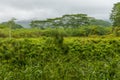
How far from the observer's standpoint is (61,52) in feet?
73.8

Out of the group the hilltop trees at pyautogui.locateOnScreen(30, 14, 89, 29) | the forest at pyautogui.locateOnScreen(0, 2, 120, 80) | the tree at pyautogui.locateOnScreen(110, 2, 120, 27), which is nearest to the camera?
the forest at pyautogui.locateOnScreen(0, 2, 120, 80)

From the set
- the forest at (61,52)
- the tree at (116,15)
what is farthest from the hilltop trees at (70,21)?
the tree at (116,15)

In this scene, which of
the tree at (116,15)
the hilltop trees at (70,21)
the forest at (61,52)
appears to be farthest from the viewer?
the hilltop trees at (70,21)

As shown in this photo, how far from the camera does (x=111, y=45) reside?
25.0 metres

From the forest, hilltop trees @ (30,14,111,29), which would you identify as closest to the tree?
the forest

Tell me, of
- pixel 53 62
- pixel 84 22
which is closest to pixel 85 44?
pixel 53 62

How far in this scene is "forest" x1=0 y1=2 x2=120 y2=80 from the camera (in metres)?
5.80

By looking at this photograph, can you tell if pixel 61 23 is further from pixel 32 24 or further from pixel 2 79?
pixel 2 79

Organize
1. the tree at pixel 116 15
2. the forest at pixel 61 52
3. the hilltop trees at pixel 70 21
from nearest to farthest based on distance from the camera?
the forest at pixel 61 52 < the tree at pixel 116 15 < the hilltop trees at pixel 70 21

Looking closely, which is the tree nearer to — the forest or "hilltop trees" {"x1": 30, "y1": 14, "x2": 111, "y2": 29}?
the forest

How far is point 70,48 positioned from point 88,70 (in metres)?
18.5

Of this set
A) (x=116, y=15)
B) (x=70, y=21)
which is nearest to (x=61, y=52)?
(x=116, y=15)

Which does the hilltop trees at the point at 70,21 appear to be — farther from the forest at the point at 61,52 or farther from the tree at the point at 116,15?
the tree at the point at 116,15

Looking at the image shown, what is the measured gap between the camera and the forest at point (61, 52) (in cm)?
580
